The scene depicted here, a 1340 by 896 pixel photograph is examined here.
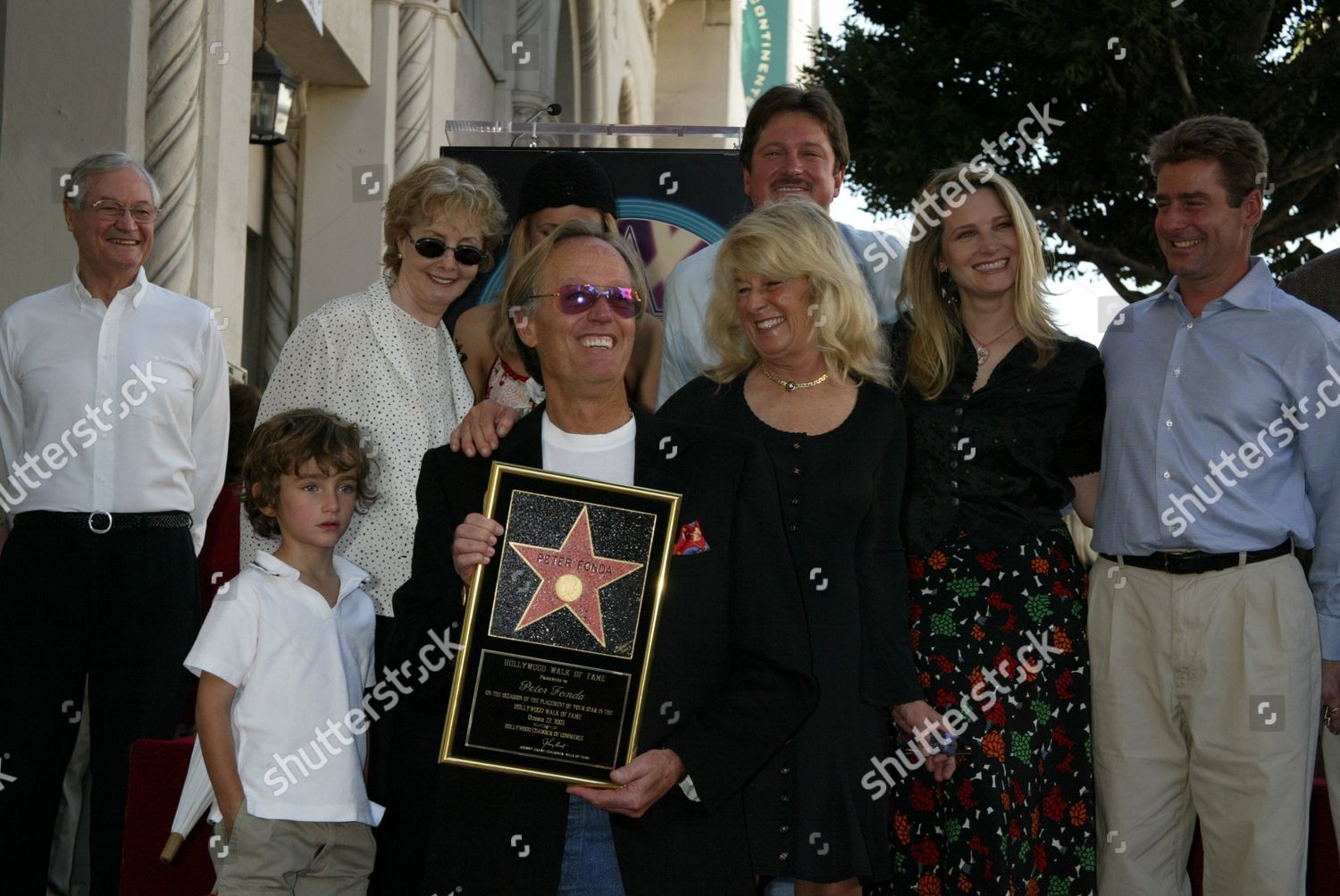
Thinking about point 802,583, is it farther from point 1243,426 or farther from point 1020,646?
point 1243,426

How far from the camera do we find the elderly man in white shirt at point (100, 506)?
4.94 m

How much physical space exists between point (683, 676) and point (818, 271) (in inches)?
52.0

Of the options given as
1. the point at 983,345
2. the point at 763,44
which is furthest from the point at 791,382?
the point at 763,44

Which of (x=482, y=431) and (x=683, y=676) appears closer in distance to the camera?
(x=683, y=676)

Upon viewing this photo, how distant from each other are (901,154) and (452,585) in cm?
1019

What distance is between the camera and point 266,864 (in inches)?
154

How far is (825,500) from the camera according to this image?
12.7 feet

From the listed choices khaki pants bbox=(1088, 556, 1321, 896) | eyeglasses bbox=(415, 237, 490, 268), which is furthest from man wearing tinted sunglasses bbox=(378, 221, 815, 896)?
khaki pants bbox=(1088, 556, 1321, 896)

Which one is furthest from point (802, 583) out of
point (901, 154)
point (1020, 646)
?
point (901, 154)

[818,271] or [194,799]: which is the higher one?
[818,271]

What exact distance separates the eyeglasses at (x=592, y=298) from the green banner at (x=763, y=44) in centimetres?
2822

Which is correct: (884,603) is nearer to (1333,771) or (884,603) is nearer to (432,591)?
(432,591)

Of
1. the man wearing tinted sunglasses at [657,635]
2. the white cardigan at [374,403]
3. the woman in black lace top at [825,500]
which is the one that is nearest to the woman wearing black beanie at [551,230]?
the white cardigan at [374,403]

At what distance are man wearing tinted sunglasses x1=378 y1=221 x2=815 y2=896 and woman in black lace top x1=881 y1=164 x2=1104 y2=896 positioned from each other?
114cm
